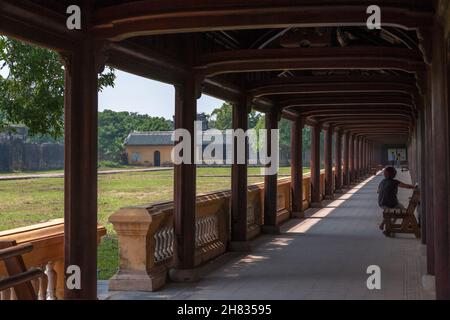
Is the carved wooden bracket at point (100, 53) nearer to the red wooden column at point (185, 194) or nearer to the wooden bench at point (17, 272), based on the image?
the wooden bench at point (17, 272)

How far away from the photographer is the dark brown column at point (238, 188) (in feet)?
35.8

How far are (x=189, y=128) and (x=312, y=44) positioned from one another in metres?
1.91

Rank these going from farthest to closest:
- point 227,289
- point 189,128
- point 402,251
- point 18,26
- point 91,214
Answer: point 402,251 → point 189,128 → point 227,289 → point 91,214 → point 18,26

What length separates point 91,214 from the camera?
19.8 ft

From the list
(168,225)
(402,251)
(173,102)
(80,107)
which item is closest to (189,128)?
(173,102)

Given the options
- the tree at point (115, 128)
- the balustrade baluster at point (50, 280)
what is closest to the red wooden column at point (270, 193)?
the balustrade baluster at point (50, 280)

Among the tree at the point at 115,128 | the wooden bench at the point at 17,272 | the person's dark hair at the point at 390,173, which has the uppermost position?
the tree at the point at 115,128

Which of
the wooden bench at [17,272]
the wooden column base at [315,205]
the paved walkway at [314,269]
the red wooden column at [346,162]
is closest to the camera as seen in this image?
the wooden bench at [17,272]

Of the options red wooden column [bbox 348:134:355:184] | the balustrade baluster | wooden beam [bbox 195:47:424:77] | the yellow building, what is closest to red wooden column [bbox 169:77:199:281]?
wooden beam [bbox 195:47:424:77]

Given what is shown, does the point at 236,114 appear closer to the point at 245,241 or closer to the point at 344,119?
the point at 245,241

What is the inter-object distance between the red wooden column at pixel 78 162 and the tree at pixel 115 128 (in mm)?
40173

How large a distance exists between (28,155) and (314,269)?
1144 inches

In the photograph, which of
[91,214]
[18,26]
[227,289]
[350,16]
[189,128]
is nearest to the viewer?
[18,26]

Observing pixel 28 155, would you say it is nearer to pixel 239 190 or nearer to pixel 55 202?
pixel 55 202
